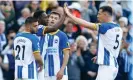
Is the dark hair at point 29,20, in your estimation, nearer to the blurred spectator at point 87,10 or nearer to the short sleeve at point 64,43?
the short sleeve at point 64,43

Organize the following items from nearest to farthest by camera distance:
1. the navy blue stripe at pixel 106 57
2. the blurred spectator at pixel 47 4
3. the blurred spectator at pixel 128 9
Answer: the navy blue stripe at pixel 106 57 < the blurred spectator at pixel 47 4 < the blurred spectator at pixel 128 9

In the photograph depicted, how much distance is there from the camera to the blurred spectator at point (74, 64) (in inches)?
706

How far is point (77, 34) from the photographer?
62.4 feet

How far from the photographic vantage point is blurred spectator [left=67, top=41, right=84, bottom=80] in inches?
706

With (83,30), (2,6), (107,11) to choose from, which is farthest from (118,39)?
(2,6)

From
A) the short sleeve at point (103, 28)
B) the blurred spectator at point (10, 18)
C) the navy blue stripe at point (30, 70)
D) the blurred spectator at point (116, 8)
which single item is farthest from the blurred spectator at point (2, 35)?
the short sleeve at point (103, 28)

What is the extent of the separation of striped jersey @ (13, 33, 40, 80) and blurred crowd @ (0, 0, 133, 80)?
3.37 metres

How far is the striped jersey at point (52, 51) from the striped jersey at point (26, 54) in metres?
0.89

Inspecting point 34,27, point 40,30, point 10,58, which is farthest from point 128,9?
point 34,27

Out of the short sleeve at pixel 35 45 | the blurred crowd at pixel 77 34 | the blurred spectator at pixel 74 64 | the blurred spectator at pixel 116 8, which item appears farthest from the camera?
the blurred spectator at pixel 116 8

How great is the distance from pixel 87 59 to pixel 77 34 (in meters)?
1.13

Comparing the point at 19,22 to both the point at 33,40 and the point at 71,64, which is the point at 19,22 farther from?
the point at 33,40

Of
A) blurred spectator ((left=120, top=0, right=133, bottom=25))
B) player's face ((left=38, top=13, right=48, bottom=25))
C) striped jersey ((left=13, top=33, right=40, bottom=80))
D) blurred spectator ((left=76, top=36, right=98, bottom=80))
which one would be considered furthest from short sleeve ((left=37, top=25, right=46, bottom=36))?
blurred spectator ((left=120, top=0, right=133, bottom=25))

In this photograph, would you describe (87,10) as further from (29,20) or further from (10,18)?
(29,20)
